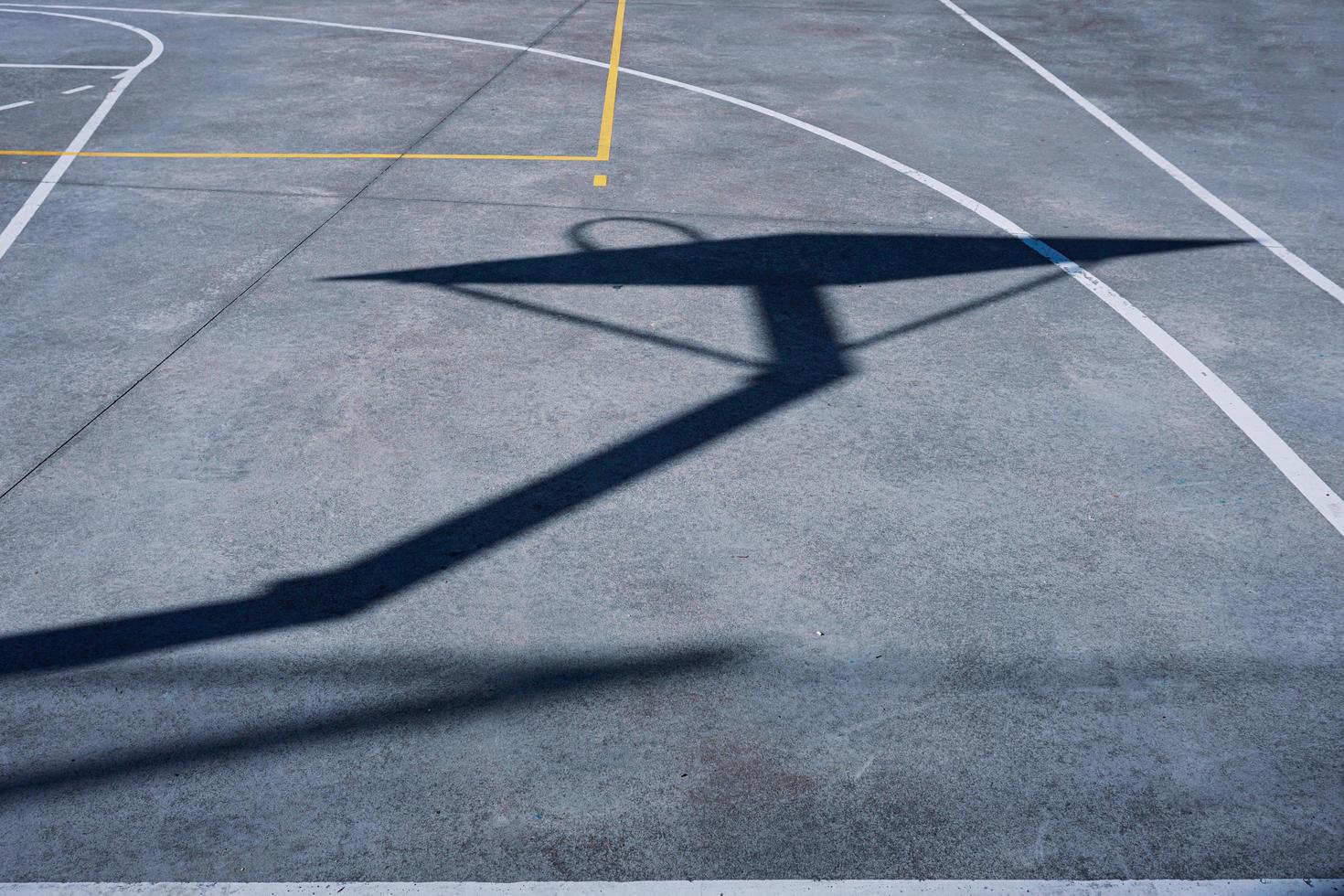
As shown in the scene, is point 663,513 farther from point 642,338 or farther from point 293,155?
point 293,155

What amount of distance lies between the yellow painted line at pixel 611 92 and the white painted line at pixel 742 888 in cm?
833

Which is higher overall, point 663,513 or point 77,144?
point 77,144

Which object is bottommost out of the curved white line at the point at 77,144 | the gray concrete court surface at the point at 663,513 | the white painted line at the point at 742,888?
the white painted line at the point at 742,888

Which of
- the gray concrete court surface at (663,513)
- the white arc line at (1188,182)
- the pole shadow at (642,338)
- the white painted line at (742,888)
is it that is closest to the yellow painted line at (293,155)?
the gray concrete court surface at (663,513)

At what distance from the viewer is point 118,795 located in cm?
410

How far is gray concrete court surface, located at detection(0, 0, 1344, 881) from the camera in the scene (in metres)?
4.08

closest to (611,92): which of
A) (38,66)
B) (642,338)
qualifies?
(642,338)

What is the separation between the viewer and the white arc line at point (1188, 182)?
8.52 meters

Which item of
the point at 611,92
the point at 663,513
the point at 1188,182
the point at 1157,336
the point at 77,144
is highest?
the point at 611,92

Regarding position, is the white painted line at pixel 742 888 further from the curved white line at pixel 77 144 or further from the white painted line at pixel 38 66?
the white painted line at pixel 38 66

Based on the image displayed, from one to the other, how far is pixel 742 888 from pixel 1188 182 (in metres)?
9.12

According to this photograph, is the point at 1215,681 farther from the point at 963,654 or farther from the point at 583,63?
the point at 583,63

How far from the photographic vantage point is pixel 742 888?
12.3 ft

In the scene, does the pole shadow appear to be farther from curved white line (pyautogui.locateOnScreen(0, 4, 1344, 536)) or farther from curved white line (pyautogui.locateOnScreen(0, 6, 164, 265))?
curved white line (pyautogui.locateOnScreen(0, 6, 164, 265))
